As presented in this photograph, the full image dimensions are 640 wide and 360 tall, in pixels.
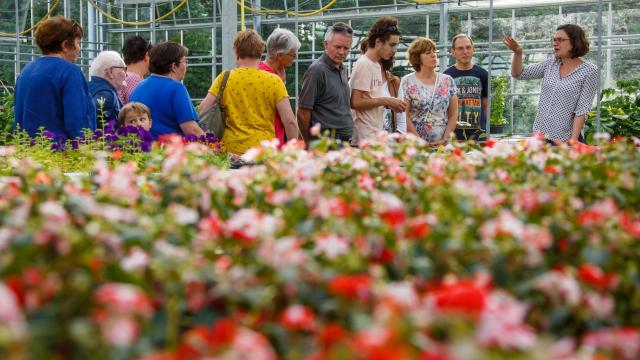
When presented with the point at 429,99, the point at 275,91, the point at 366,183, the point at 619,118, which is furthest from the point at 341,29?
the point at 619,118

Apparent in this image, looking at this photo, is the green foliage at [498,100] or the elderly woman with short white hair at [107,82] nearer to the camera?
the elderly woman with short white hair at [107,82]

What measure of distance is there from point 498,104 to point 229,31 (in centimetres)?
854

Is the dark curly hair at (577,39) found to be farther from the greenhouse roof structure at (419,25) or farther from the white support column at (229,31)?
the greenhouse roof structure at (419,25)

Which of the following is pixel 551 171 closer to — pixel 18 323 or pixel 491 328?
pixel 491 328

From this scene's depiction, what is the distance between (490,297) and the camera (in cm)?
122

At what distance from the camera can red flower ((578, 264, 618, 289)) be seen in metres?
1.47

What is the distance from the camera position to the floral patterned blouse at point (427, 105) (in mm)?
5918

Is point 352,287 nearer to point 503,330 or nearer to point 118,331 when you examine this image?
point 503,330

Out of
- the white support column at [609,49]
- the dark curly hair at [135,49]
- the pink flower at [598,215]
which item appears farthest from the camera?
the white support column at [609,49]

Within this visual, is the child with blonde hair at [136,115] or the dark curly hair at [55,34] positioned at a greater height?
the dark curly hair at [55,34]

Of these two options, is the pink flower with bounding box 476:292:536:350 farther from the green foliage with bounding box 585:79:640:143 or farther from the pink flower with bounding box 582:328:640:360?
the green foliage with bounding box 585:79:640:143

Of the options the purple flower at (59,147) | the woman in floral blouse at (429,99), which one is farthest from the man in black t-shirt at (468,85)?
the purple flower at (59,147)

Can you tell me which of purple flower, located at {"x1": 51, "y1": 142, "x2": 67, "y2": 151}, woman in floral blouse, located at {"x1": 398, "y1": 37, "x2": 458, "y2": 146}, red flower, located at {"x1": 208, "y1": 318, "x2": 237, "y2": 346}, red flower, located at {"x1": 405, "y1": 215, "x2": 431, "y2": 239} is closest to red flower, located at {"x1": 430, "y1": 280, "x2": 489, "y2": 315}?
red flower, located at {"x1": 208, "y1": 318, "x2": 237, "y2": 346}

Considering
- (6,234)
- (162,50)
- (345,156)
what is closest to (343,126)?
(162,50)
